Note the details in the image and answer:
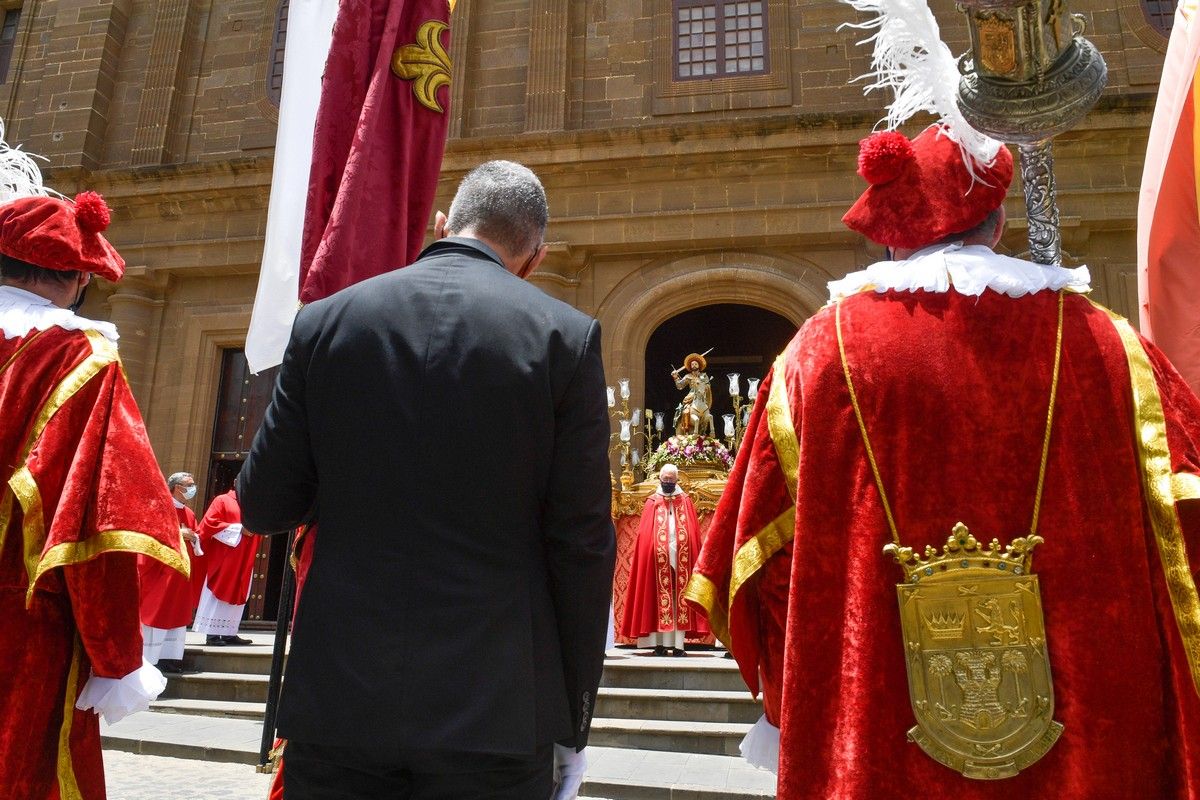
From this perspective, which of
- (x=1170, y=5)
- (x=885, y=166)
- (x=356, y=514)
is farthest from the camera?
(x=1170, y=5)

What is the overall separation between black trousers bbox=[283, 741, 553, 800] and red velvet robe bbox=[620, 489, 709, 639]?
7.59 m

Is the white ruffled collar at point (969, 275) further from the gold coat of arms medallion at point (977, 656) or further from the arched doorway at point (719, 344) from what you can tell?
the arched doorway at point (719, 344)

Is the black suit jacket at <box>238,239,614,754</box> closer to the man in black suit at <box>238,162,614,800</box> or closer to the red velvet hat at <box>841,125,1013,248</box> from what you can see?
the man in black suit at <box>238,162,614,800</box>

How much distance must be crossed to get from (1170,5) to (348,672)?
1518 cm

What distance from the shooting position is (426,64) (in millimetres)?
3254

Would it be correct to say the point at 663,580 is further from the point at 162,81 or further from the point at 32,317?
the point at 162,81

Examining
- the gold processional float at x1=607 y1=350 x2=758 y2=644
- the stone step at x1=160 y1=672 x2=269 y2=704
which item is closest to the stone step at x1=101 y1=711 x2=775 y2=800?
the stone step at x1=160 y1=672 x2=269 y2=704

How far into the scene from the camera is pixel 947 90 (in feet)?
8.32

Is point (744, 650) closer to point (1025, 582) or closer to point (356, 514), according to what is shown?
point (1025, 582)

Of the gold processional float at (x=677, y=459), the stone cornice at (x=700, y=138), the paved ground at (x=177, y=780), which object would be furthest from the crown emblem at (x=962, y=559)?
the stone cornice at (x=700, y=138)

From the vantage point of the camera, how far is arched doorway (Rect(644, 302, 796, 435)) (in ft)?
54.6

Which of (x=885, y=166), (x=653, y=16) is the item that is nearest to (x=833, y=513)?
(x=885, y=166)

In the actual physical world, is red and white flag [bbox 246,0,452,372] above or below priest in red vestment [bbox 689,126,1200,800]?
above

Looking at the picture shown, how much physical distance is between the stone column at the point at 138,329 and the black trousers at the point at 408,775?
13.2 m
